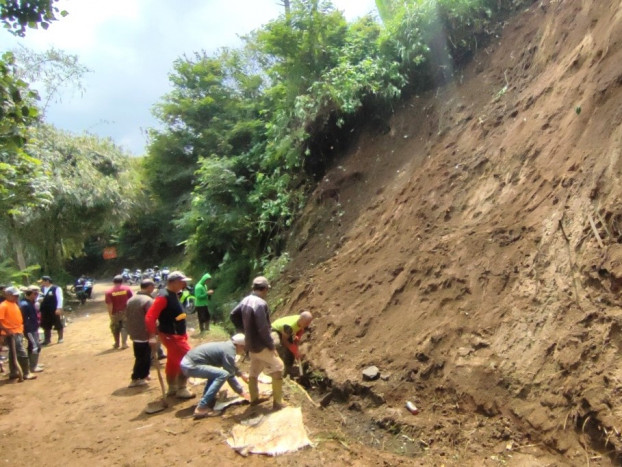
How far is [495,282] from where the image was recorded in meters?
5.61

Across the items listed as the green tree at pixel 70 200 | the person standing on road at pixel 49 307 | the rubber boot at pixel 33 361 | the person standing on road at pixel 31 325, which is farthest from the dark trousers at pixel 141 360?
the green tree at pixel 70 200

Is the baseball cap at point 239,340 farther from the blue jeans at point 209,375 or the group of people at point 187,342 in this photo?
the blue jeans at point 209,375

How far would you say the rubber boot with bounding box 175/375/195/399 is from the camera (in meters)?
6.14

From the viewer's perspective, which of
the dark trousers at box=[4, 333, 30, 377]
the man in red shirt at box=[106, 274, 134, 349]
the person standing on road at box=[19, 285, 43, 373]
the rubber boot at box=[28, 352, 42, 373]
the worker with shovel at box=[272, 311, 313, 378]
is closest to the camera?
the worker with shovel at box=[272, 311, 313, 378]

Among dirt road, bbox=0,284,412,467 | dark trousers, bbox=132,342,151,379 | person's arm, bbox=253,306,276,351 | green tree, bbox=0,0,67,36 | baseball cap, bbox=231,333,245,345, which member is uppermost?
green tree, bbox=0,0,67,36

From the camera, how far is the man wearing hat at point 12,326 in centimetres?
736

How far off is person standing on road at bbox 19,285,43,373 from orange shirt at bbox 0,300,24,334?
0.64 meters

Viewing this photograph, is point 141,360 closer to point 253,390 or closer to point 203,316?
point 253,390

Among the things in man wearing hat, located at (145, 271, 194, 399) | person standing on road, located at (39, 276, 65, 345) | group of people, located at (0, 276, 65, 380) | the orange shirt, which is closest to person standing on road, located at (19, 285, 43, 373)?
group of people, located at (0, 276, 65, 380)

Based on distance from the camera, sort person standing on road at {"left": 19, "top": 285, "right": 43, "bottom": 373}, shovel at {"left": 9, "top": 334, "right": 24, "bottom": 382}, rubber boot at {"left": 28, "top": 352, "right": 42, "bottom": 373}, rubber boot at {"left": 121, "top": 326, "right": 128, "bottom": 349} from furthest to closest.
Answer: rubber boot at {"left": 121, "top": 326, "right": 128, "bottom": 349}
rubber boot at {"left": 28, "top": 352, "right": 42, "bottom": 373}
person standing on road at {"left": 19, "top": 285, "right": 43, "bottom": 373}
shovel at {"left": 9, "top": 334, "right": 24, "bottom": 382}

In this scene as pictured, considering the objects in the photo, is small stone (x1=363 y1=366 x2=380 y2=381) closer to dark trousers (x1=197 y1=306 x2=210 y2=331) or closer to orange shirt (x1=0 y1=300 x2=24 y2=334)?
orange shirt (x1=0 y1=300 x2=24 y2=334)

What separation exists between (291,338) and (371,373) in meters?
1.63

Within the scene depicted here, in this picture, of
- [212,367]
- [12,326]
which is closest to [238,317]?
[212,367]

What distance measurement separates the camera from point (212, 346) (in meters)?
5.84
